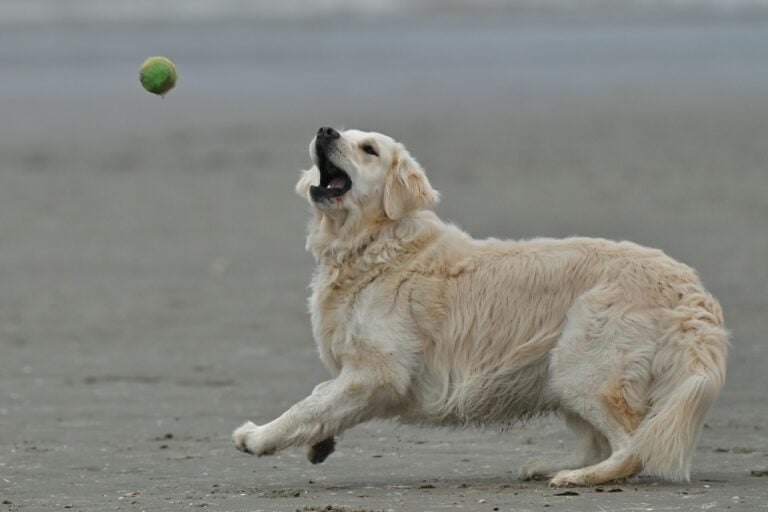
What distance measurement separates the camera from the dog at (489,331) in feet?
24.6

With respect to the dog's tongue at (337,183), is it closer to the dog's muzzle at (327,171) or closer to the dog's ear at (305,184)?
the dog's muzzle at (327,171)

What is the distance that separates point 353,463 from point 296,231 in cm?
843

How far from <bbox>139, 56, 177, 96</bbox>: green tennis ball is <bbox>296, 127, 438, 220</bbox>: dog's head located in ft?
3.09

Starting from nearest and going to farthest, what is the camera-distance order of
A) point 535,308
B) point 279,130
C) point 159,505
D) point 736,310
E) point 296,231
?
point 159,505, point 535,308, point 736,310, point 296,231, point 279,130

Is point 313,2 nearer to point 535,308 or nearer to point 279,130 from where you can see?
point 279,130

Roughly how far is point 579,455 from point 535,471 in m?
0.26

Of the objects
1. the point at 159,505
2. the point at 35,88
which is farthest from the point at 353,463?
the point at 35,88

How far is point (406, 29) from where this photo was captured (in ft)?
161

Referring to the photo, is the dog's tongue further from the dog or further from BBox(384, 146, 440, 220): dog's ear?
BBox(384, 146, 440, 220): dog's ear

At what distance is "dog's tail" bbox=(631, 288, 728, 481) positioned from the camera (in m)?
7.32

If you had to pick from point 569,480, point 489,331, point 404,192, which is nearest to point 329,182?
point 404,192

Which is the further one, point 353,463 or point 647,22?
point 647,22

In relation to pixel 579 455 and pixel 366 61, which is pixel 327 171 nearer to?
pixel 579 455

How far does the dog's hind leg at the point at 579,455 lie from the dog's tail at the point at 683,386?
37 cm
